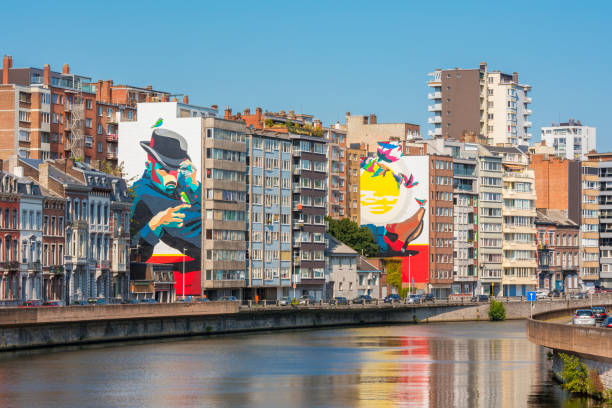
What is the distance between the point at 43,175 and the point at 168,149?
30109 millimetres

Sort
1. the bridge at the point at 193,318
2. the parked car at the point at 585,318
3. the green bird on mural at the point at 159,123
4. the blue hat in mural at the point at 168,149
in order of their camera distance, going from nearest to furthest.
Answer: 1. the parked car at the point at 585,318
2. the bridge at the point at 193,318
3. the blue hat in mural at the point at 168,149
4. the green bird on mural at the point at 159,123

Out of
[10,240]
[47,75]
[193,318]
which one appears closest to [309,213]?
[47,75]

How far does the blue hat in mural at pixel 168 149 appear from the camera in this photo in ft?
570

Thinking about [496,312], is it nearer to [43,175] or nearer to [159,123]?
[159,123]

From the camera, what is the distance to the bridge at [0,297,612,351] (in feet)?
362

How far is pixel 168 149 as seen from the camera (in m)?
174

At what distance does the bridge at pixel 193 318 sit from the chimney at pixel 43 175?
70.7 feet

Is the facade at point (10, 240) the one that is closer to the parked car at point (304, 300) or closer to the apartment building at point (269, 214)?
the parked car at point (304, 300)

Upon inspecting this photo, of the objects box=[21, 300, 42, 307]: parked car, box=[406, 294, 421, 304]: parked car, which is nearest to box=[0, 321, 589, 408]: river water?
box=[21, 300, 42, 307]: parked car

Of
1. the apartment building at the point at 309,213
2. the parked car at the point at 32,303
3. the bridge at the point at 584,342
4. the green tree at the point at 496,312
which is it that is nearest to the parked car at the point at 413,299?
the green tree at the point at 496,312

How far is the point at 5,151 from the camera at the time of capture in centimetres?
18050

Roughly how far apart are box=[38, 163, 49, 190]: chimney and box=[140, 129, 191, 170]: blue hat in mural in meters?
28.3

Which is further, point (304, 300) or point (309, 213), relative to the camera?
point (309, 213)

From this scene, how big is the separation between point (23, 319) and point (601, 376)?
55.1 metres
